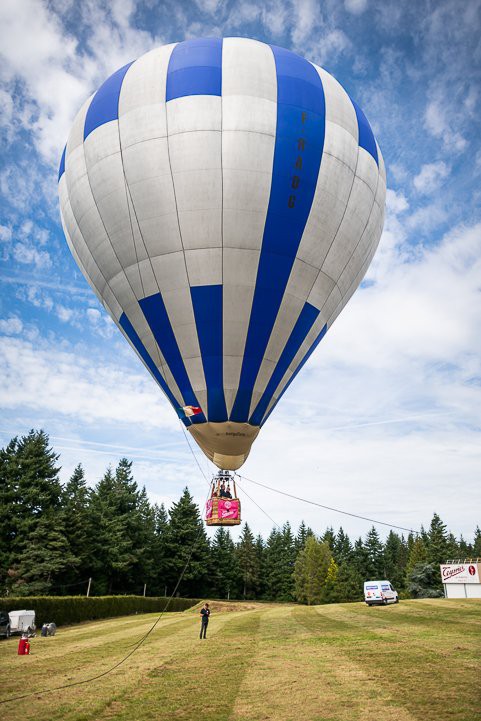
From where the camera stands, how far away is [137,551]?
1924 inches

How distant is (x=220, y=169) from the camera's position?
1493 centimetres

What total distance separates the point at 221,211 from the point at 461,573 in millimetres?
33975

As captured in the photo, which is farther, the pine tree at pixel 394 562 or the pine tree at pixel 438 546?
the pine tree at pixel 394 562

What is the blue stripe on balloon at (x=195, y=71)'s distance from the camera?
1533 centimetres

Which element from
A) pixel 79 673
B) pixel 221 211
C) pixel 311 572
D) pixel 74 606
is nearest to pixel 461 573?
pixel 74 606

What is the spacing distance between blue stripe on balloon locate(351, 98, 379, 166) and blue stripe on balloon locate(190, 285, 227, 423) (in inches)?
265

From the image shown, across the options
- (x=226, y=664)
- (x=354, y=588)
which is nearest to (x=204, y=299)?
(x=226, y=664)

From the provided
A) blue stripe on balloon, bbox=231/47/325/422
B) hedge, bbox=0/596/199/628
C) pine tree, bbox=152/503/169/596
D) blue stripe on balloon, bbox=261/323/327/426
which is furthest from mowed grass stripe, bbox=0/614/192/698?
pine tree, bbox=152/503/169/596

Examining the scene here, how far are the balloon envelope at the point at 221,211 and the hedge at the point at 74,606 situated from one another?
14.9m

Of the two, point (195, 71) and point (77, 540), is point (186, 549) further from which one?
point (195, 71)

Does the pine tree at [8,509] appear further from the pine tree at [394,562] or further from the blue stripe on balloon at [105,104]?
the pine tree at [394,562]

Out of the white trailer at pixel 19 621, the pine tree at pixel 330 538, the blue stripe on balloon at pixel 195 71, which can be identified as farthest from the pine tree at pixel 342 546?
the blue stripe on balloon at pixel 195 71

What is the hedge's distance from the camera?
2570 cm

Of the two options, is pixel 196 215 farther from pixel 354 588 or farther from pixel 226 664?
pixel 354 588
